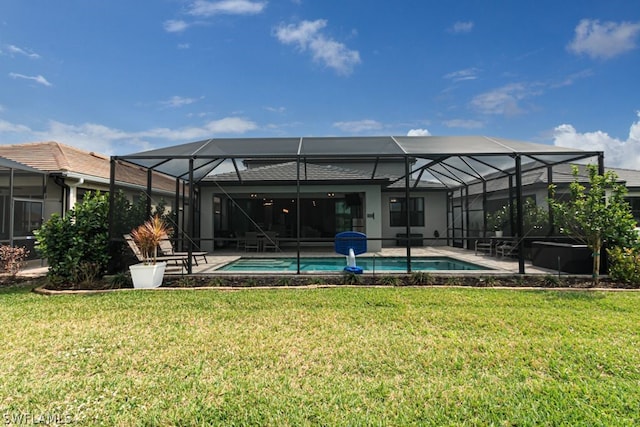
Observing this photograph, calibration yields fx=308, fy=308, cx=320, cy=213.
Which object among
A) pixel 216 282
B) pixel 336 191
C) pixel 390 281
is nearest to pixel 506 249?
pixel 390 281

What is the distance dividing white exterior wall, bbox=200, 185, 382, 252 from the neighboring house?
290 cm

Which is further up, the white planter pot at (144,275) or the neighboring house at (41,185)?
the neighboring house at (41,185)

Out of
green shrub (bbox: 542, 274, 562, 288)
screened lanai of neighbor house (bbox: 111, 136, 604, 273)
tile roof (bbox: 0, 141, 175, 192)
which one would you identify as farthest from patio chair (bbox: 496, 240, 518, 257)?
tile roof (bbox: 0, 141, 175, 192)

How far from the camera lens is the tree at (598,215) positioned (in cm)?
642

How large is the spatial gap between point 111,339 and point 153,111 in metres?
16.6

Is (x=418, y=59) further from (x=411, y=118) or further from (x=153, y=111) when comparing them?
(x=153, y=111)

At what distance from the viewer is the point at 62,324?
4.34 meters

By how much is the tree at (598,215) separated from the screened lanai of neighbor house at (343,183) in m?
0.81

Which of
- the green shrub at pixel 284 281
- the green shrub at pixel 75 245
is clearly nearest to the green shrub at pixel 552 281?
the green shrub at pixel 284 281

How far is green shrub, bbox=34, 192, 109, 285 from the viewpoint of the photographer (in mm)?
6766

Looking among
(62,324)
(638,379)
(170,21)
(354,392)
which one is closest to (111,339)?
(62,324)

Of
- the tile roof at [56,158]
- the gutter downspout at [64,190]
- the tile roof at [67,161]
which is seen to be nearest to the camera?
the tile roof at [67,161]

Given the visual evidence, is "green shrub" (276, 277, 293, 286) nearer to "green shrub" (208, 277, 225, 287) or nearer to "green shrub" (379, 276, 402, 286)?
"green shrub" (208, 277, 225, 287)

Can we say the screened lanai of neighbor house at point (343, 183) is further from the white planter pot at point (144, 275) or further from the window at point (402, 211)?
the white planter pot at point (144, 275)
